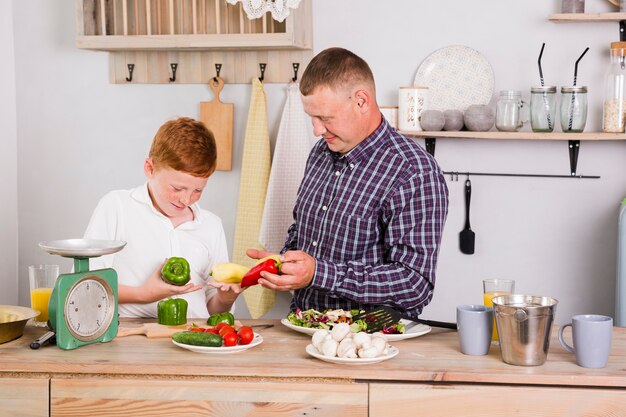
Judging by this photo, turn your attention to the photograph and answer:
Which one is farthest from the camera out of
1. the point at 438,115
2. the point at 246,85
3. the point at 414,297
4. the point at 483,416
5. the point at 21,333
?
the point at 246,85

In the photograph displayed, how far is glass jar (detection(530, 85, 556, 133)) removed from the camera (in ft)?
12.0

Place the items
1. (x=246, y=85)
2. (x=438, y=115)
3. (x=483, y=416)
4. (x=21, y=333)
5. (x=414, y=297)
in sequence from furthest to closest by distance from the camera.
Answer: (x=246, y=85), (x=438, y=115), (x=414, y=297), (x=21, y=333), (x=483, y=416)

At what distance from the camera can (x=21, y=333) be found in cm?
233

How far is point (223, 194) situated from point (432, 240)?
1.88 m

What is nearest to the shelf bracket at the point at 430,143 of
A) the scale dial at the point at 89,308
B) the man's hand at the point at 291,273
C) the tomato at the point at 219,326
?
the man's hand at the point at 291,273

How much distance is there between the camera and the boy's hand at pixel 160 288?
2.47 metres

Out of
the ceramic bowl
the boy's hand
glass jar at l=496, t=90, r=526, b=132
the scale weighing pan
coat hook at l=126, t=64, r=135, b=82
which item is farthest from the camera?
coat hook at l=126, t=64, r=135, b=82

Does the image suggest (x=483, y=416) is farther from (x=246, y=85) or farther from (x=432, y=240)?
(x=246, y=85)

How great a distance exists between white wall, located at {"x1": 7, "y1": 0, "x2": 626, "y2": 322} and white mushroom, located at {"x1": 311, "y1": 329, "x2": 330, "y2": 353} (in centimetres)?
199

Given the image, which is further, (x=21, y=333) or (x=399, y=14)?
(x=399, y=14)

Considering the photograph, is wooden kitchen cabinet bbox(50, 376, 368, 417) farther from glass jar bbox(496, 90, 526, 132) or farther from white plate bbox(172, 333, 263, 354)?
glass jar bbox(496, 90, 526, 132)

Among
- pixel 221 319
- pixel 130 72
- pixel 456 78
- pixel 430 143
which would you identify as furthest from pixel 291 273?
pixel 130 72

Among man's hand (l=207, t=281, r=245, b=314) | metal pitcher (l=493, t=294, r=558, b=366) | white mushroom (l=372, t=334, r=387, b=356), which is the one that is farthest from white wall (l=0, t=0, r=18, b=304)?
metal pitcher (l=493, t=294, r=558, b=366)

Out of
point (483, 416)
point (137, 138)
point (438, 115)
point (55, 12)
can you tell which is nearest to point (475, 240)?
point (438, 115)
